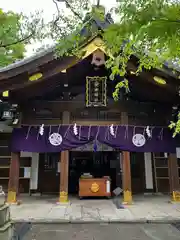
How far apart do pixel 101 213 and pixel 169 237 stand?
2.13 m

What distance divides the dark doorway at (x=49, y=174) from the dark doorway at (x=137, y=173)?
3.59 meters

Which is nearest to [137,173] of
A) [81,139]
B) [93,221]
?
[81,139]

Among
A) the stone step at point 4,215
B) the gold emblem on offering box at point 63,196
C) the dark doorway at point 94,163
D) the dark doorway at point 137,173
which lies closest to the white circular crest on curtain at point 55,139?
the gold emblem on offering box at point 63,196

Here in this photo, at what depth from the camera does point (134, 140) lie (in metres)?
7.17

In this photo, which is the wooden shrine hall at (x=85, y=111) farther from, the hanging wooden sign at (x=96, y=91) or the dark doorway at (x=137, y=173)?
the dark doorway at (x=137, y=173)

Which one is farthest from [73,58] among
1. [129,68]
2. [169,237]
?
[169,237]

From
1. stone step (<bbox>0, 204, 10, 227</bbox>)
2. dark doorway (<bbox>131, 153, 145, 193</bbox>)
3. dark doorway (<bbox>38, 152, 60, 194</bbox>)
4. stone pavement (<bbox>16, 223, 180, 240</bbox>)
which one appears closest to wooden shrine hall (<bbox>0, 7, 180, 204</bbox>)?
dark doorway (<bbox>38, 152, 60, 194</bbox>)

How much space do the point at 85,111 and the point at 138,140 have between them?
2263mm

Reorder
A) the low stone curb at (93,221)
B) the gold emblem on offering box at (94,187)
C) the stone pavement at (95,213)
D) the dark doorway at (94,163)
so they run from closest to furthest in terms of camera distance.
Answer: the low stone curb at (93,221) → the stone pavement at (95,213) → the gold emblem on offering box at (94,187) → the dark doorway at (94,163)

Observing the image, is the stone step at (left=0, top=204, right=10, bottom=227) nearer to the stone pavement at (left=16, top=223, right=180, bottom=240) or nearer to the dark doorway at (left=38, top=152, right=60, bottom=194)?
the stone pavement at (left=16, top=223, right=180, bottom=240)

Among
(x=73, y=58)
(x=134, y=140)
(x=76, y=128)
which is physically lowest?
(x=134, y=140)

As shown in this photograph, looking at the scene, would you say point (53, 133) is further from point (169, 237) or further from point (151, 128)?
point (169, 237)

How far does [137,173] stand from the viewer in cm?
958

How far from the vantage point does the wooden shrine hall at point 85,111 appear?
22.1ft
